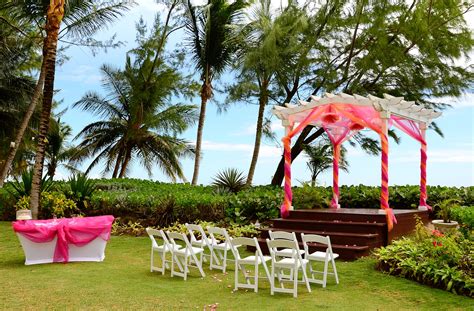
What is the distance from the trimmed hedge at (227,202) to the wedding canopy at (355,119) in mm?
1005

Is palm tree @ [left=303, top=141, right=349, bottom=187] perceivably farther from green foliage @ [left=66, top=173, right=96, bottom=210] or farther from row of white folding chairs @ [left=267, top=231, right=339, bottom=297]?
row of white folding chairs @ [left=267, top=231, right=339, bottom=297]

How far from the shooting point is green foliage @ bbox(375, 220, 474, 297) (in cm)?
683

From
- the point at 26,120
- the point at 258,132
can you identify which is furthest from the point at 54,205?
the point at 258,132

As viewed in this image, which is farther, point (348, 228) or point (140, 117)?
point (140, 117)

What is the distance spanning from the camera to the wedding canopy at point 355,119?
10414 millimetres

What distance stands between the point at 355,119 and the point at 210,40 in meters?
10.0

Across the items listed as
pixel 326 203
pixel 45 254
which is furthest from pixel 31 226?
pixel 326 203

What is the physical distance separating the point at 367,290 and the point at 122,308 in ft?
11.0

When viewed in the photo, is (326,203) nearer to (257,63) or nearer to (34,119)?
(257,63)

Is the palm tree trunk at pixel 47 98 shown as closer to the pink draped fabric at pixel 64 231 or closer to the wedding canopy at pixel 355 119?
the pink draped fabric at pixel 64 231

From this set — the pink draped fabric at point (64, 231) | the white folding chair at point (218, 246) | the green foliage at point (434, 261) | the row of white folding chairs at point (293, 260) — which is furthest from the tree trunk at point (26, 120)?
the green foliage at point (434, 261)

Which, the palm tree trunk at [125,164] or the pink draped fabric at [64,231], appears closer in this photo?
the pink draped fabric at [64,231]

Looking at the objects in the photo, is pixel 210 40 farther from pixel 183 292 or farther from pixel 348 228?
pixel 183 292

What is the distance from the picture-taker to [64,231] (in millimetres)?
9133
